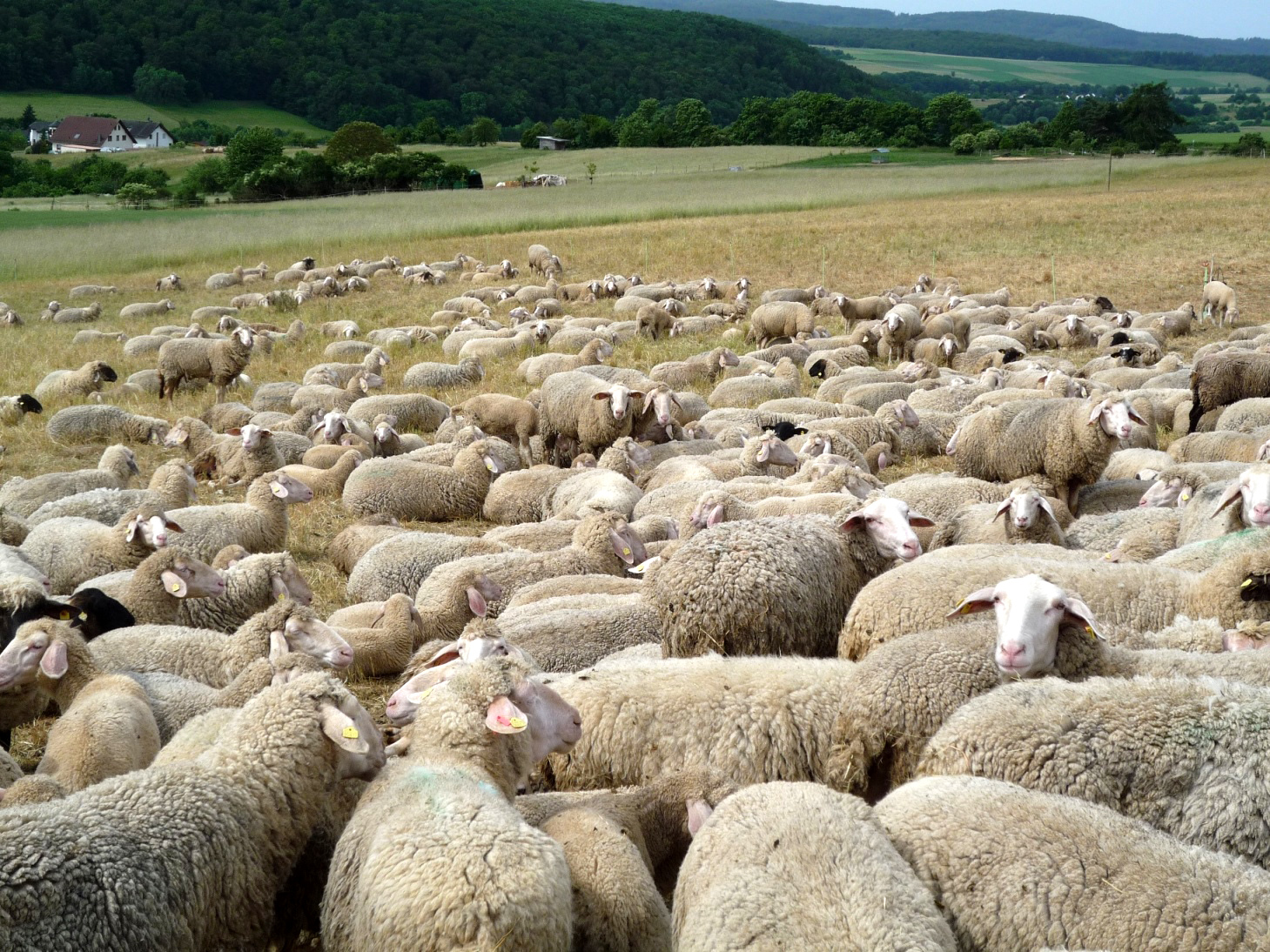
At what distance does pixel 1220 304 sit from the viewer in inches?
747

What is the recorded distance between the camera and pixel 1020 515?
7055 mm

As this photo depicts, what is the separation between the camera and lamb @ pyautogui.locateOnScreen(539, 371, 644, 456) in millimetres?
11547

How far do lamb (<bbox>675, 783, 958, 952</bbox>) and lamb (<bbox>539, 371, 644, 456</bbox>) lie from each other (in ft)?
26.4

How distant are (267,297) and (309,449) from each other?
13.9 metres

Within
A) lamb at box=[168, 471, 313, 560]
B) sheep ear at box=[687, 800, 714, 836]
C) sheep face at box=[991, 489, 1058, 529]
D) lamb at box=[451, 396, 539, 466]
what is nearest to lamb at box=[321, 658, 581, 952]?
sheep ear at box=[687, 800, 714, 836]

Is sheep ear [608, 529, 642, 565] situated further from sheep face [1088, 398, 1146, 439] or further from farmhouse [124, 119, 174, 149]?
farmhouse [124, 119, 174, 149]

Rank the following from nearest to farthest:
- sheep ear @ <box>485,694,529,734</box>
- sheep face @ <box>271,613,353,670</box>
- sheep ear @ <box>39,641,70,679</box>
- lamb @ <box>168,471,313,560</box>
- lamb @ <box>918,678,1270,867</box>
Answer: lamb @ <box>918,678,1270,867</box>, sheep ear @ <box>485,694,529,734</box>, sheep ear @ <box>39,641,70,679</box>, sheep face @ <box>271,613,353,670</box>, lamb @ <box>168,471,313,560</box>

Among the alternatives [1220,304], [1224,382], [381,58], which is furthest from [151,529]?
[381,58]

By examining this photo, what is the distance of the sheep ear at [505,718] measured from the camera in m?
3.92

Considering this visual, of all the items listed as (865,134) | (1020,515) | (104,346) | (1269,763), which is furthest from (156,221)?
(865,134)

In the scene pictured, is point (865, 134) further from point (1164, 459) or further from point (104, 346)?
point (1164, 459)

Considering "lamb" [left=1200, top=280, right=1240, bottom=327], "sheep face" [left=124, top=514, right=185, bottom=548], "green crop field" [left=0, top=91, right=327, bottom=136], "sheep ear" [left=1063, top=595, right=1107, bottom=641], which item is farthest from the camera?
"green crop field" [left=0, top=91, right=327, bottom=136]

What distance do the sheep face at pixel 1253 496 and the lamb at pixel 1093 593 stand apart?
104cm

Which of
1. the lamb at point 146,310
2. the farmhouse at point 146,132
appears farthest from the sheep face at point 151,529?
the farmhouse at point 146,132
